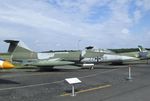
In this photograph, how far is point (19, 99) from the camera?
1045 cm

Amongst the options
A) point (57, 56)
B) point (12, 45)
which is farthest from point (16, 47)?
point (57, 56)

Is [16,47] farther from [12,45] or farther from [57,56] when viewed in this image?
[57,56]

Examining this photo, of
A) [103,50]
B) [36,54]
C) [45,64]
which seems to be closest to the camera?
[45,64]

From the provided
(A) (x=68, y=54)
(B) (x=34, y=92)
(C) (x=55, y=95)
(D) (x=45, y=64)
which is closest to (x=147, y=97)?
(C) (x=55, y=95)

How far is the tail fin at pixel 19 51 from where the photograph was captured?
1138 inches

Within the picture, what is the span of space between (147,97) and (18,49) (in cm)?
2131

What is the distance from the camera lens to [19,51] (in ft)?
96.7

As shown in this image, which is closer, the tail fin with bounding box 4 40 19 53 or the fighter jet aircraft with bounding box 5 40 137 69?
the fighter jet aircraft with bounding box 5 40 137 69

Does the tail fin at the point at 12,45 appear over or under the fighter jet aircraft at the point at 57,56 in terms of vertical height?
over

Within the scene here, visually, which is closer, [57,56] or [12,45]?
[57,56]

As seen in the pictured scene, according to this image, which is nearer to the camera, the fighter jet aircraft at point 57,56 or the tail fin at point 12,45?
the fighter jet aircraft at point 57,56

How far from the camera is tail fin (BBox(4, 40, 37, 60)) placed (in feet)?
94.8

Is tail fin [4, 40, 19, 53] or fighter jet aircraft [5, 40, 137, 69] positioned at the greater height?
tail fin [4, 40, 19, 53]

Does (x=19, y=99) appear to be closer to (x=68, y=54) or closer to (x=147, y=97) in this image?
(x=147, y=97)
